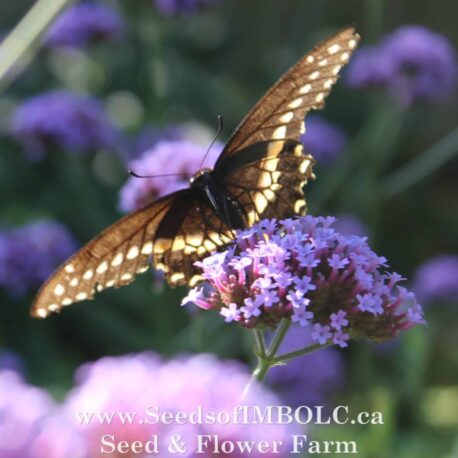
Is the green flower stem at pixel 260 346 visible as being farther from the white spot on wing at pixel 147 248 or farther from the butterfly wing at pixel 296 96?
the butterfly wing at pixel 296 96

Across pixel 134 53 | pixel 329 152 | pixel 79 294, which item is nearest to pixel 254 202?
pixel 79 294

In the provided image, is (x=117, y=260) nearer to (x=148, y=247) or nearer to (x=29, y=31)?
(x=148, y=247)

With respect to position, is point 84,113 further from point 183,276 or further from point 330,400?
point 183,276

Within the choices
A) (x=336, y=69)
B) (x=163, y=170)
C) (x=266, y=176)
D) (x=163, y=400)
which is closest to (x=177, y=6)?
(x=163, y=170)

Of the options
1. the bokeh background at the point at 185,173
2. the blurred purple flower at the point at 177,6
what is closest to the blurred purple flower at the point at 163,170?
the bokeh background at the point at 185,173

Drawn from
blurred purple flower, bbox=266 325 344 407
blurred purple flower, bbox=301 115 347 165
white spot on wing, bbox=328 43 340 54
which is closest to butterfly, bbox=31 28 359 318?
white spot on wing, bbox=328 43 340 54

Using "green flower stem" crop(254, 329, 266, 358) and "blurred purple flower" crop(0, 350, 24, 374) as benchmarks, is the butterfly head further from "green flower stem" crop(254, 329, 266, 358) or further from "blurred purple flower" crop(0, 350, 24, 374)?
"blurred purple flower" crop(0, 350, 24, 374)
